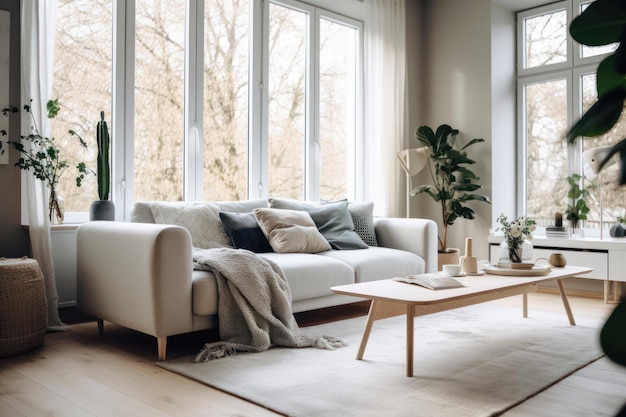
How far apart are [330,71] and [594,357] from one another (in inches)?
141

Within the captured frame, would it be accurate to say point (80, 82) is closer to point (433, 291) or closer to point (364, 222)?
point (364, 222)

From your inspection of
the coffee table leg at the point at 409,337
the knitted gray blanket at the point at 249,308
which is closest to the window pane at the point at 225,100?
the knitted gray blanket at the point at 249,308

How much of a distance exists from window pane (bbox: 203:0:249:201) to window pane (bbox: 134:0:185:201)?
0.76 feet

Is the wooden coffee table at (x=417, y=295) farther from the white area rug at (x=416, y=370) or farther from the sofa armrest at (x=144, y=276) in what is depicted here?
the sofa armrest at (x=144, y=276)

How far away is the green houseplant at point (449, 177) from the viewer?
5395mm

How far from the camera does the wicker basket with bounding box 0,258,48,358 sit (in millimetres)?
2855

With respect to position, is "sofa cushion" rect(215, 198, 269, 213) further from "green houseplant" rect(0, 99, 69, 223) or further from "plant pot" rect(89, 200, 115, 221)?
"green houseplant" rect(0, 99, 69, 223)

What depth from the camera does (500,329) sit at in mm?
3479

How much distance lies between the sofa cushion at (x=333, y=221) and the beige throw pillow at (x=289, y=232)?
0.16 metres

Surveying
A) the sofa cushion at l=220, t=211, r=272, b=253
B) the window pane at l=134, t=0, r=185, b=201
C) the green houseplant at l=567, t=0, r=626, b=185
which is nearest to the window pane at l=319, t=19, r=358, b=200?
the window pane at l=134, t=0, r=185, b=201

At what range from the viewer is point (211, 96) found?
461 cm

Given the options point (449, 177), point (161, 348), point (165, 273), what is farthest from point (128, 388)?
point (449, 177)

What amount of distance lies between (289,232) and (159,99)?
1473 millimetres

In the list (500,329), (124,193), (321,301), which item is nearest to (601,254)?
(500,329)
